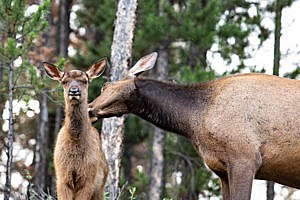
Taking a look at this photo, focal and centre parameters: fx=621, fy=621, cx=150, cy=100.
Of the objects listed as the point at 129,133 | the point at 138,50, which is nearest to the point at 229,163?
the point at 138,50

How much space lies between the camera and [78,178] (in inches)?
315

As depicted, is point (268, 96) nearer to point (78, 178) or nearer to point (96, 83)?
point (78, 178)

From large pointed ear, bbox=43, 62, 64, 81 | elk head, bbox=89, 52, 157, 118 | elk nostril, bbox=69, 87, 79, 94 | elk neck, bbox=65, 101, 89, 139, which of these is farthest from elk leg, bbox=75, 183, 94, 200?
large pointed ear, bbox=43, 62, 64, 81

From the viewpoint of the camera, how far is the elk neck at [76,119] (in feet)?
26.2

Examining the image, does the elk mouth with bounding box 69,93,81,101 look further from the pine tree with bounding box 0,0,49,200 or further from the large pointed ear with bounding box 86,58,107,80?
the pine tree with bounding box 0,0,49,200

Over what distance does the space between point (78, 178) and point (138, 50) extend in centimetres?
926

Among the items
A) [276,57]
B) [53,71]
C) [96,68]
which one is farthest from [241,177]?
[276,57]

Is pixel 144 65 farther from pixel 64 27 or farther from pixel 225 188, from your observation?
pixel 64 27

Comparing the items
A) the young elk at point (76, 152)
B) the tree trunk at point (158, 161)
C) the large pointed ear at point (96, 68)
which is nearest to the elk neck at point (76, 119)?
the young elk at point (76, 152)

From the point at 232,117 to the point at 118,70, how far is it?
4.83 m

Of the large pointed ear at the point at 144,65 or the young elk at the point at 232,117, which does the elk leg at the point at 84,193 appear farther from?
the large pointed ear at the point at 144,65

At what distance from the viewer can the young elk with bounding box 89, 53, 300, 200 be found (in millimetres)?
7258

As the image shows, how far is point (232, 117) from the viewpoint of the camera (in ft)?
24.3

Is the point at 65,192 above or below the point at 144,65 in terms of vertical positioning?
below
